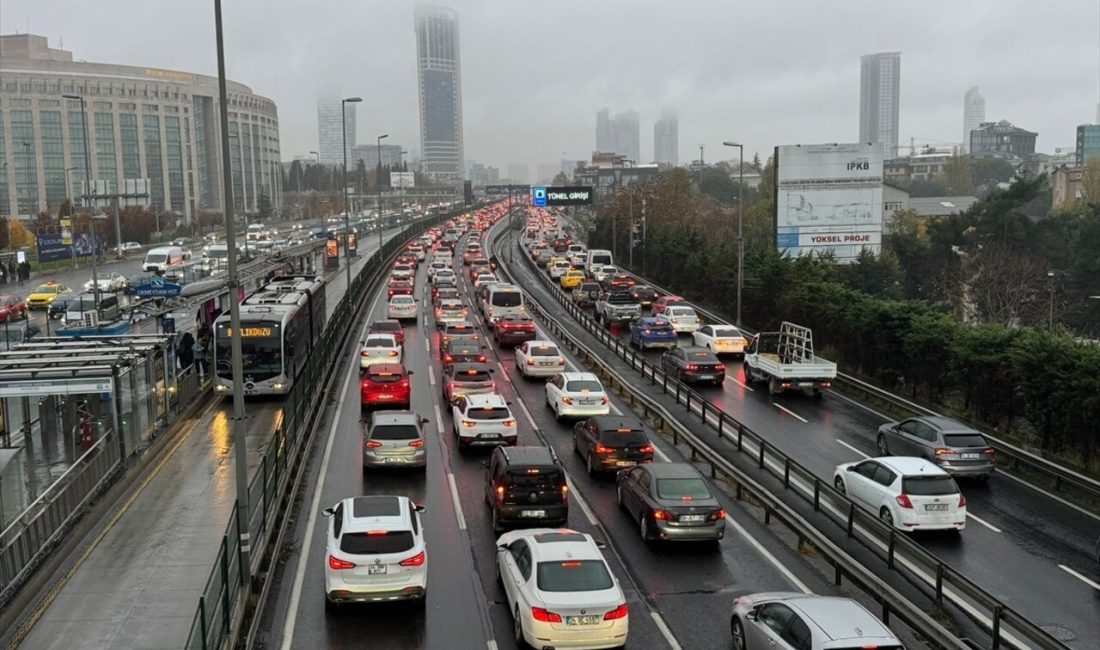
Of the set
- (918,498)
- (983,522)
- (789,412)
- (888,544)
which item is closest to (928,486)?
(918,498)

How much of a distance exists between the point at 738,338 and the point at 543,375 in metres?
10.0

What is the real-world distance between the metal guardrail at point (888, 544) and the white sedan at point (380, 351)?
997 centimetres

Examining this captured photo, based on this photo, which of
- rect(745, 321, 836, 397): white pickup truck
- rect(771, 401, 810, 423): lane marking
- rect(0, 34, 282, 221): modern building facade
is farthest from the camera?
rect(0, 34, 282, 221): modern building facade

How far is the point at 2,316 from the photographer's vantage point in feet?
173

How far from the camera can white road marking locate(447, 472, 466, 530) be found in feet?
65.0

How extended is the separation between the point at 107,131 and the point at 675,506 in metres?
172

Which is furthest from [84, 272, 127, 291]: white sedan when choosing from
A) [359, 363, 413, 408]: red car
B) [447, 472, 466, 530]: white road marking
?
[447, 472, 466, 530]: white road marking

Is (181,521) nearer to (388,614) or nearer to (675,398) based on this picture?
(388,614)

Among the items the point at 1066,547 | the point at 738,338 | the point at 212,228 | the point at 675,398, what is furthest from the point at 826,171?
the point at 212,228

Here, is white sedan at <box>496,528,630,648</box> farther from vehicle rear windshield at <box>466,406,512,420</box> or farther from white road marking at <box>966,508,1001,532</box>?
vehicle rear windshield at <box>466,406,512,420</box>

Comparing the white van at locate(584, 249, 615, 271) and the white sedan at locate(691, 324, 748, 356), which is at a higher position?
the white van at locate(584, 249, 615, 271)

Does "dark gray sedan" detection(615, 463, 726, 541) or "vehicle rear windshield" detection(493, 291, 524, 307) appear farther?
"vehicle rear windshield" detection(493, 291, 524, 307)

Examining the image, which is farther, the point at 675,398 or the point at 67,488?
the point at 675,398

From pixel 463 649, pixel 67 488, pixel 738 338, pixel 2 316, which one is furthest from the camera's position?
pixel 2 316
